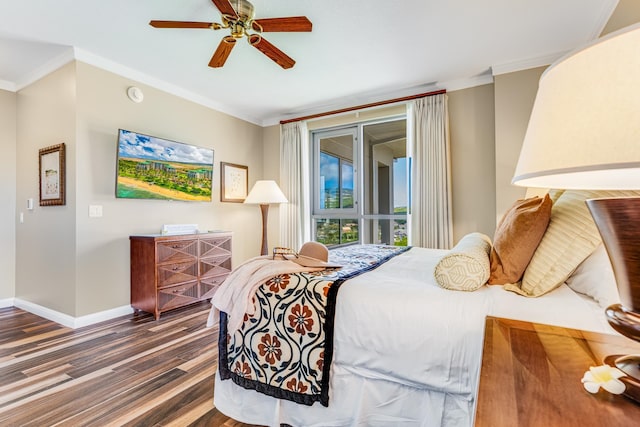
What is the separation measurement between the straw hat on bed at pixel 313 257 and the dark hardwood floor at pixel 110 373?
3.00 feet

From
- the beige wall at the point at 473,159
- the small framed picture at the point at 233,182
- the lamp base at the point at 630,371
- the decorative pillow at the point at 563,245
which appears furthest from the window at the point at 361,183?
the lamp base at the point at 630,371

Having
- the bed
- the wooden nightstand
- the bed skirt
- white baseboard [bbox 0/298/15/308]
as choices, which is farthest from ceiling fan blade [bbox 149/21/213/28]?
white baseboard [bbox 0/298/15/308]

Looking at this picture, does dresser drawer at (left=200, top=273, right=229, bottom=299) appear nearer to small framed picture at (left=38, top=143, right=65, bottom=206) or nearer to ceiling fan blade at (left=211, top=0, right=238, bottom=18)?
small framed picture at (left=38, top=143, right=65, bottom=206)

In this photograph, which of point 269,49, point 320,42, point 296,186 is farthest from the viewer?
point 296,186

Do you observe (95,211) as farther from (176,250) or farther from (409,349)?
(409,349)

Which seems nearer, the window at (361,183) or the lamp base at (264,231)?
the lamp base at (264,231)

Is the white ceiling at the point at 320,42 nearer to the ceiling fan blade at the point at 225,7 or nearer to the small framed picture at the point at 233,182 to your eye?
the ceiling fan blade at the point at 225,7

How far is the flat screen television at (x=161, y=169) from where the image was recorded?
325 centimetres

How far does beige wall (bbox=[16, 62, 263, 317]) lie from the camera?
2982 millimetres

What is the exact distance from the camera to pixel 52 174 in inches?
125

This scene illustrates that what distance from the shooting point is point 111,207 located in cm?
321

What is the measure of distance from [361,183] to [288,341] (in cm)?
330

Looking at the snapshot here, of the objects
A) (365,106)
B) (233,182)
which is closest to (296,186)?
(233,182)

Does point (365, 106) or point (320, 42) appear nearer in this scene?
point (320, 42)
